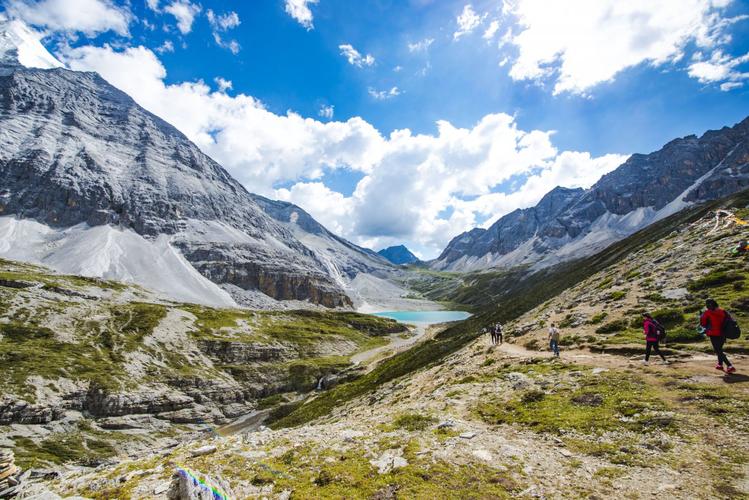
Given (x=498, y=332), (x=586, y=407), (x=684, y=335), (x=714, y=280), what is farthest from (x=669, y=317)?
(x=586, y=407)

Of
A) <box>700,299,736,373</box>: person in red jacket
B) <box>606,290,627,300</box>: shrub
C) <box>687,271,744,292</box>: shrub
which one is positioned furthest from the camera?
<box>606,290,627,300</box>: shrub

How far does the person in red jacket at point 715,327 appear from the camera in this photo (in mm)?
15789

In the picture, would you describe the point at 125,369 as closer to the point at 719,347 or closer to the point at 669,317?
the point at 669,317

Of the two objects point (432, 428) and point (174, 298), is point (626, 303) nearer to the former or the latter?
point (432, 428)

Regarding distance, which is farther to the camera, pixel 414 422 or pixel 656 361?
pixel 656 361

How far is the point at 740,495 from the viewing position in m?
8.14

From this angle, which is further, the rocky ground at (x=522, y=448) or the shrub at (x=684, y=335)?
the shrub at (x=684, y=335)

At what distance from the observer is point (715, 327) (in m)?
16.2

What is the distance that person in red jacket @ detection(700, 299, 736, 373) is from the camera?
1579cm

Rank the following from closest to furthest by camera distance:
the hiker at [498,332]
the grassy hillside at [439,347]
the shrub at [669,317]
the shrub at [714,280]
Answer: the shrub at [669,317]
the shrub at [714,280]
the hiker at [498,332]
the grassy hillside at [439,347]

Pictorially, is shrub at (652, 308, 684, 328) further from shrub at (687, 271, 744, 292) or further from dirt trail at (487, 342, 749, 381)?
dirt trail at (487, 342, 749, 381)

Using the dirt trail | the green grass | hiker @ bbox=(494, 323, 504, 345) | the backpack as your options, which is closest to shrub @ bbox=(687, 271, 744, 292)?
the dirt trail

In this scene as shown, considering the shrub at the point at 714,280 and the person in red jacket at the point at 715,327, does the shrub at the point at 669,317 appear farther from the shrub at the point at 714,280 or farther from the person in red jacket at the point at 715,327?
the person in red jacket at the point at 715,327

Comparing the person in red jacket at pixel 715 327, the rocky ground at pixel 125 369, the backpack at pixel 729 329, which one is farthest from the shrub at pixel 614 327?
the rocky ground at pixel 125 369
